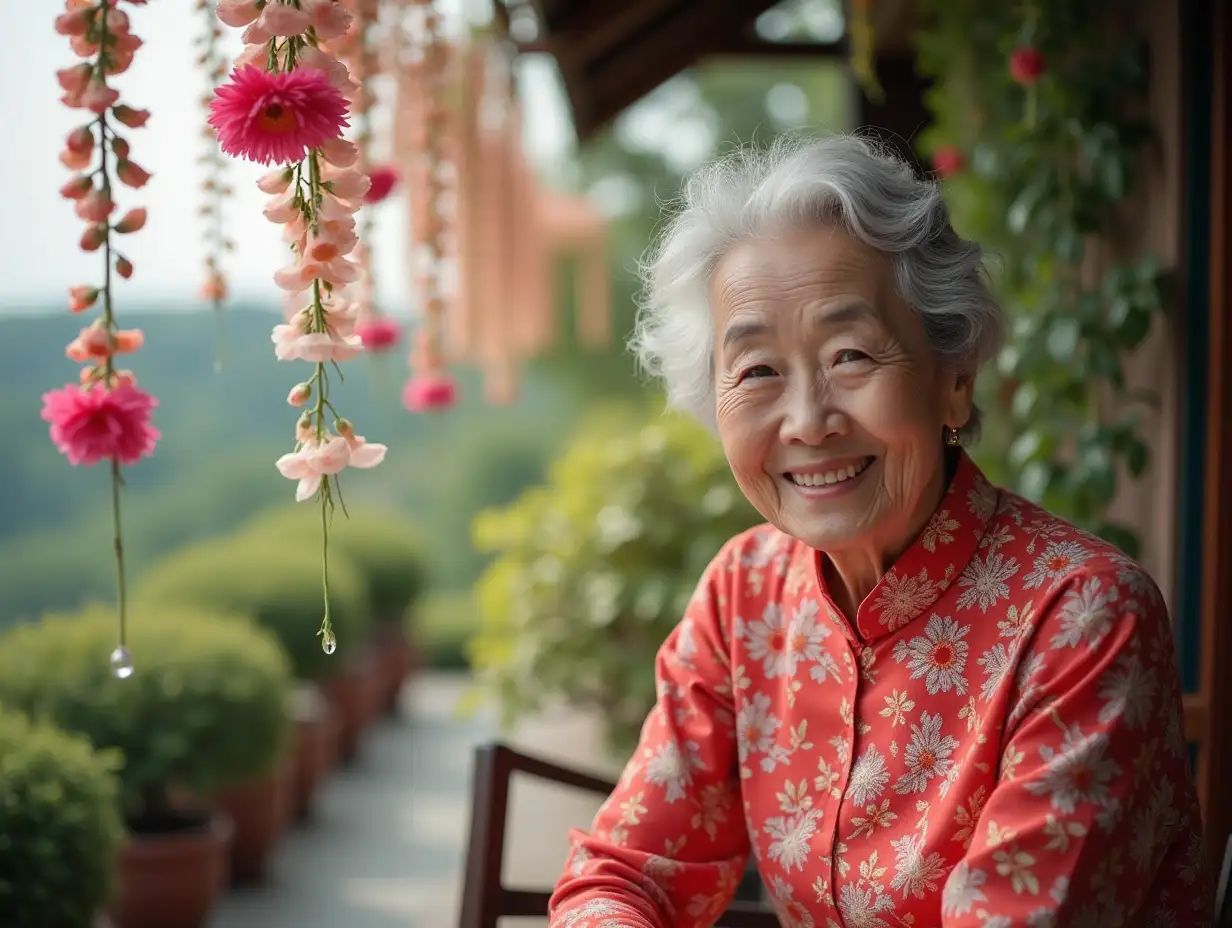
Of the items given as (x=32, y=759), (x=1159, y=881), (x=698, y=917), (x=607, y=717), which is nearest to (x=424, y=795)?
(x=607, y=717)

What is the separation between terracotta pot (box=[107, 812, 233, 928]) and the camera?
2.81 m

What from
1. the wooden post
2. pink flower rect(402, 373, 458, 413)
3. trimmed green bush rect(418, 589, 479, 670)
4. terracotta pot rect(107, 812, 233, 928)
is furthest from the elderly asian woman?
trimmed green bush rect(418, 589, 479, 670)

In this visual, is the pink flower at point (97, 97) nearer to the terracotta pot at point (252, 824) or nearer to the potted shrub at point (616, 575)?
the potted shrub at point (616, 575)

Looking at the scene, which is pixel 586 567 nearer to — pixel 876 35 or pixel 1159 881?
pixel 876 35

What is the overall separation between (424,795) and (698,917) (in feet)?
11.6

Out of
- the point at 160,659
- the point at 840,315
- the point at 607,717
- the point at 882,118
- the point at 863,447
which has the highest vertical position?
the point at 882,118

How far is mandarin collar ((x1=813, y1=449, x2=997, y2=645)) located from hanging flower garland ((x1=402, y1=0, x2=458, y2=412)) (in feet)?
4.12

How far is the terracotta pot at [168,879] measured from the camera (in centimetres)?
281

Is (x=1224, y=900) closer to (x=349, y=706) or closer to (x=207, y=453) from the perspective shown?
(x=349, y=706)

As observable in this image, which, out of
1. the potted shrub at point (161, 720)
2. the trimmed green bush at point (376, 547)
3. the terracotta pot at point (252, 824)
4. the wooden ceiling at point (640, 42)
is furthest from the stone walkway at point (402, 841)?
the wooden ceiling at point (640, 42)

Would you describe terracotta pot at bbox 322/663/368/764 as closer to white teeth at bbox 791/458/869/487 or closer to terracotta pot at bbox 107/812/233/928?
terracotta pot at bbox 107/812/233/928

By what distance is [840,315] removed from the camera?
1.19 m

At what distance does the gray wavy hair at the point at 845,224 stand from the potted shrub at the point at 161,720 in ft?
6.62

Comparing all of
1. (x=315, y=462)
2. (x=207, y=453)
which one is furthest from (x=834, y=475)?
(x=207, y=453)
